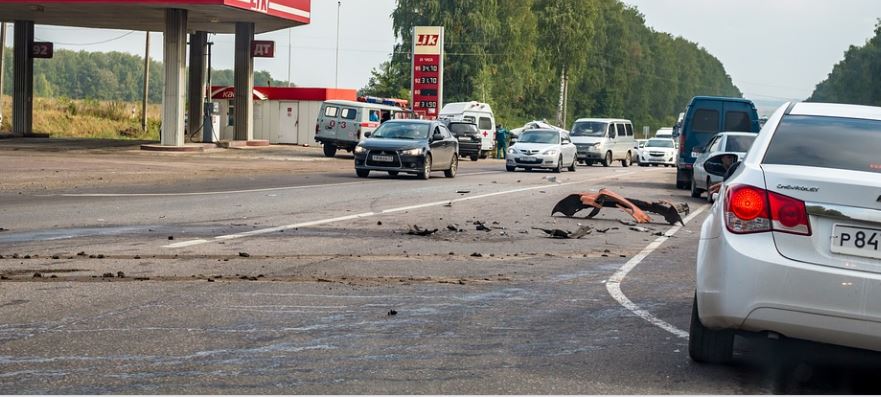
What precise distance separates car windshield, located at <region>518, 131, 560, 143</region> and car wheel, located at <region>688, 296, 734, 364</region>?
3385 centimetres

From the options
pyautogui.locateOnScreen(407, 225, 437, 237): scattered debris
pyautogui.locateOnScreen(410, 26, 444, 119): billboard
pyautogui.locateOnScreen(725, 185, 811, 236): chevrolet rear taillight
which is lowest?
pyautogui.locateOnScreen(407, 225, 437, 237): scattered debris

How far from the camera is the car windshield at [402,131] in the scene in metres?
30.3

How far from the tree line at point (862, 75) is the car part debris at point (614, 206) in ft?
365

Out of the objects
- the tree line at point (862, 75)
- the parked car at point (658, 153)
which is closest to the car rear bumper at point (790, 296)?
the parked car at point (658, 153)

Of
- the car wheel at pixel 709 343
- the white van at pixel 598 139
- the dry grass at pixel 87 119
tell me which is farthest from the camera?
the dry grass at pixel 87 119

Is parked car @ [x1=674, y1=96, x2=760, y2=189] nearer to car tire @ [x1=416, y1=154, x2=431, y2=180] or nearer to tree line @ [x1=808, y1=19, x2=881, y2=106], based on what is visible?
car tire @ [x1=416, y1=154, x2=431, y2=180]

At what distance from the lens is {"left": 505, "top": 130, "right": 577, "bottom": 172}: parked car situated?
128 ft

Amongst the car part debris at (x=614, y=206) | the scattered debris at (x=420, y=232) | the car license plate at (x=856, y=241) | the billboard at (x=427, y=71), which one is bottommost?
the scattered debris at (x=420, y=232)

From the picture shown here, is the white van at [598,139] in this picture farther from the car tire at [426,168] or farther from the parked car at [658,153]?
the car tire at [426,168]

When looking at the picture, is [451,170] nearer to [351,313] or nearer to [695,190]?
[695,190]

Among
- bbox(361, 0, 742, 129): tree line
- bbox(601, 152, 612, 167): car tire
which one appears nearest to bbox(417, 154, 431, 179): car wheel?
bbox(601, 152, 612, 167): car tire

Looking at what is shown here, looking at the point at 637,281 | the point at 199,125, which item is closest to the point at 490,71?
the point at 199,125

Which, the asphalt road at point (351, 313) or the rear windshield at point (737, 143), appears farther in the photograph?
the rear windshield at point (737, 143)

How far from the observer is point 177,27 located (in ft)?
139
